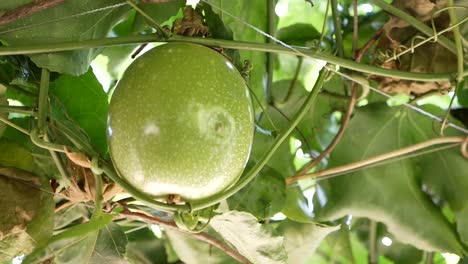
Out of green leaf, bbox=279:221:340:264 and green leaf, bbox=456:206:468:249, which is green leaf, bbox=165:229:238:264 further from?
green leaf, bbox=456:206:468:249

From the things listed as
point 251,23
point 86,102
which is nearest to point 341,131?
point 251,23

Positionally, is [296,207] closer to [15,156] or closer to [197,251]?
[197,251]

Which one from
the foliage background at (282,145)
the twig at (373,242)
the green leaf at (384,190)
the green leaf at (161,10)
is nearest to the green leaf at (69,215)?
the foliage background at (282,145)

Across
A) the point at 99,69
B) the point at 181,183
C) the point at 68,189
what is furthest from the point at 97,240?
the point at 99,69

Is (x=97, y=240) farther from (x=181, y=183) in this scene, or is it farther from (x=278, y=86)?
(x=278, y=86)

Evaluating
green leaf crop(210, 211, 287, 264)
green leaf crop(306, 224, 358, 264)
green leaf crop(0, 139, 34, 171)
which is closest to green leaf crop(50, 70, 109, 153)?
green leaf crop(0, 139, 34, 171)

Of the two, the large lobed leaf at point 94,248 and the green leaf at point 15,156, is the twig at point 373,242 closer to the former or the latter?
the large lobed leaf at point 94,248
